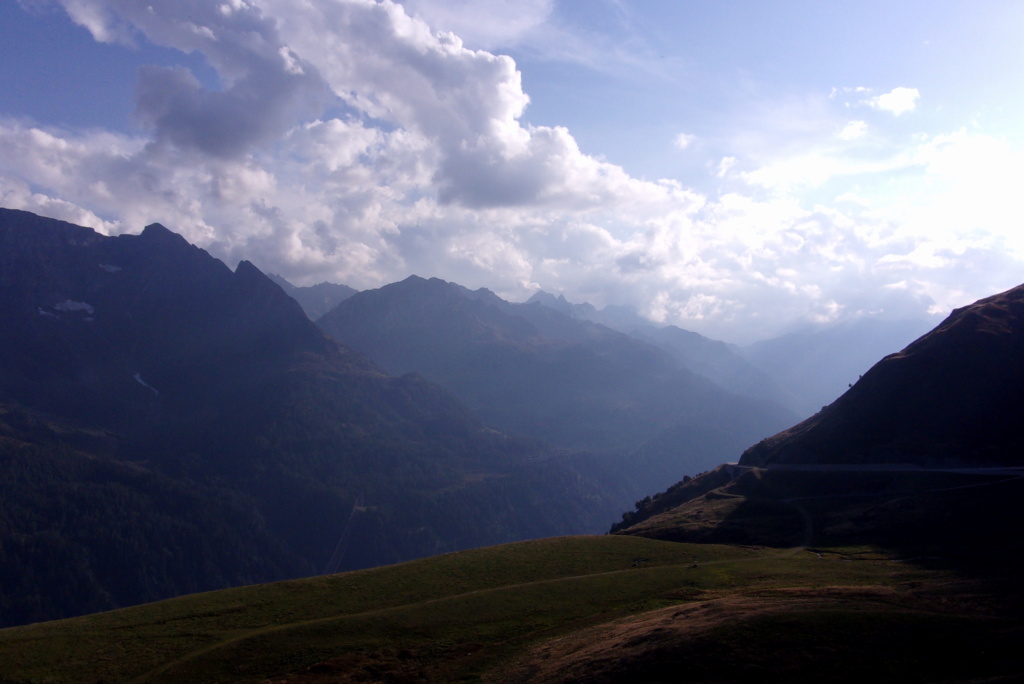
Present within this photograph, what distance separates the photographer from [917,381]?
122m

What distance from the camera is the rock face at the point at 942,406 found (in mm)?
105062

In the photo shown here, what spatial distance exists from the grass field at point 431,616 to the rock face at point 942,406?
4919 cm

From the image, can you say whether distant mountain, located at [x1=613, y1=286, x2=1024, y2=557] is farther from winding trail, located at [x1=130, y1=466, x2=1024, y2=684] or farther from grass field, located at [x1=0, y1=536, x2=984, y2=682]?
grass field, located at [x1=0, y1=536, x2=984, y2=682]

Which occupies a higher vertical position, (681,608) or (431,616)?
(431,616)

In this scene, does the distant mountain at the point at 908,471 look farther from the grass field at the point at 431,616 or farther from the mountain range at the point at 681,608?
the grass field at the point at 431,616

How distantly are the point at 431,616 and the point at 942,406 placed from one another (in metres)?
114

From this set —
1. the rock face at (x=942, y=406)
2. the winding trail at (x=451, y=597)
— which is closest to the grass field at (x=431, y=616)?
the winding trail at (x=451, y=597)

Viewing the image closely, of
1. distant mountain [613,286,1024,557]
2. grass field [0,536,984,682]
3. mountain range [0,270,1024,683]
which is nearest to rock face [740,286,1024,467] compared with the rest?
distant mountain [613,286,1024,557]

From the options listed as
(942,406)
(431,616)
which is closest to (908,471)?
(942,406)

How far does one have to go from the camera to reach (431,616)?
51.7 metres

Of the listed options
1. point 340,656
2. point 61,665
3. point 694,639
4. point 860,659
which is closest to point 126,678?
point 61,665

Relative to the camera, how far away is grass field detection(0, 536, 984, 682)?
42312mm

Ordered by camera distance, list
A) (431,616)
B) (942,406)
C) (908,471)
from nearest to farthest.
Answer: (431,616), (908,471), (942,406)

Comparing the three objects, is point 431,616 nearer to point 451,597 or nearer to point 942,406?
point 451,597
